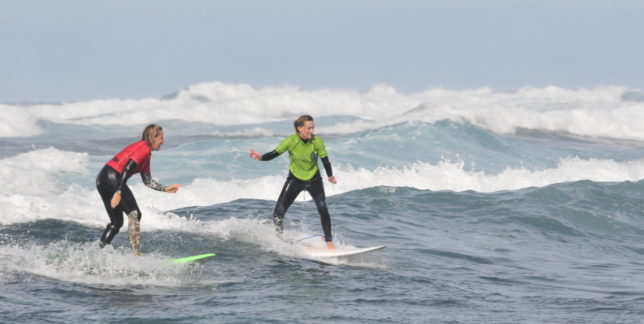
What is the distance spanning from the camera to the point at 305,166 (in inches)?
444

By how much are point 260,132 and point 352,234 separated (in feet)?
126

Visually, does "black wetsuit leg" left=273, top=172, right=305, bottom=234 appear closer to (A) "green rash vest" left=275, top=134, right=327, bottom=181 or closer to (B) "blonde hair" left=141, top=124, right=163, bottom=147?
(A) "green rash vest" left=275, top=134, right=327, bottom=181

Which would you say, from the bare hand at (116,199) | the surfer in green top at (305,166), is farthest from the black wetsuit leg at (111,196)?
the surfer in green top at (305,166)

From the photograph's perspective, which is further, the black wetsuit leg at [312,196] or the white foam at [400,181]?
the white foam at [400,181]

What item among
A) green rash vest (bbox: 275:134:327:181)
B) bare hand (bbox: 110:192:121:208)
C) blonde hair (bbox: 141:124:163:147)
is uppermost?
blonde hair (bbox: 141:124:163:147)

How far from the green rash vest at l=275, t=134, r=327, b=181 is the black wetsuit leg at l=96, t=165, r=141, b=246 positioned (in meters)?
2.17

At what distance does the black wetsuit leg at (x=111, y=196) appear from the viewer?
969 cm

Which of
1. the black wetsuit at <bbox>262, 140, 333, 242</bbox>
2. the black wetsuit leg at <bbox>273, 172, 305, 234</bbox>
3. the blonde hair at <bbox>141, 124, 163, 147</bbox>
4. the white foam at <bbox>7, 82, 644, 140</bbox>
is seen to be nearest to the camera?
the blonde hair at <bbox>141, 124, 163, 147</bbox>

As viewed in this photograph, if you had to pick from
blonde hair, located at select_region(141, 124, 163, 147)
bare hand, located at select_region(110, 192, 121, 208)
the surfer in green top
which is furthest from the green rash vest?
bare hand, located at select_region(110, 192, 121, 208)

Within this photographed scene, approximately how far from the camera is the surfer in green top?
1102cm

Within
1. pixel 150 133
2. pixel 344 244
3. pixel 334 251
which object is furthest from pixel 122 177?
pixel 344 244

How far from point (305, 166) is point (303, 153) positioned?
0.66 feet

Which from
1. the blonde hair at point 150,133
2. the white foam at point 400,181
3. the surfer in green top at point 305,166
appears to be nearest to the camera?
the blonde hair at point 150,133

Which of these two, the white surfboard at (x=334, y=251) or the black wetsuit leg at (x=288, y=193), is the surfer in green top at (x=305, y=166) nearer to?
the black wetsuit leg at (x=288, y=193)
